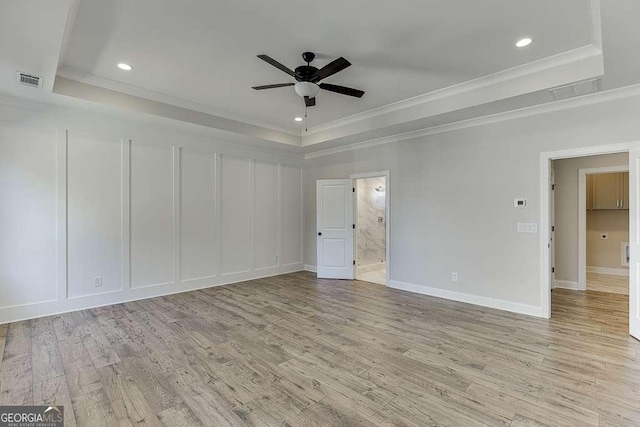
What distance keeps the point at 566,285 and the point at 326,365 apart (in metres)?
5.14

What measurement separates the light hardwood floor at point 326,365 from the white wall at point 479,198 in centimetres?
53

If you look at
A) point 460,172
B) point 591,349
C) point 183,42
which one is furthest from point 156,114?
point 591,349

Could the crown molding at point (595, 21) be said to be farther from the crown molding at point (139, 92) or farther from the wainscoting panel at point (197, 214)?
the wainscoting panel at point (197, 214)

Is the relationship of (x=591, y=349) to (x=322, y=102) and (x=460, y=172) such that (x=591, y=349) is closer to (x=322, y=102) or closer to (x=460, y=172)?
(x=460, y=172)

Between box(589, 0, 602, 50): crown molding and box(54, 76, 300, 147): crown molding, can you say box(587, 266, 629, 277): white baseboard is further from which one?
box(54, 76, 300, 147): crown molding

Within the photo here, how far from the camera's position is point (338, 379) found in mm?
2484

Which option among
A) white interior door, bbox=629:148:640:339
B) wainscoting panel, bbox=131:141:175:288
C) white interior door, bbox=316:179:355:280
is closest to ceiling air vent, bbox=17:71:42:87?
wainscoting panel, bbox=131:141:175:288

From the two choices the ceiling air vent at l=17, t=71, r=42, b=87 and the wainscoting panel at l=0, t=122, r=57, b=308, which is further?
the wainscoting panel at l=0, t=122, r=57, b=308

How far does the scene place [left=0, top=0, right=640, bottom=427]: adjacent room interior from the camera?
2.34m

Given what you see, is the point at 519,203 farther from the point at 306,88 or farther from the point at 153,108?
the point at 153,108

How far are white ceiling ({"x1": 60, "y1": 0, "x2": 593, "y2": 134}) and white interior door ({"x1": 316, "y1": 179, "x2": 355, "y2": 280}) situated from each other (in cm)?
259

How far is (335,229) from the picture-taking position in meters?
6.37

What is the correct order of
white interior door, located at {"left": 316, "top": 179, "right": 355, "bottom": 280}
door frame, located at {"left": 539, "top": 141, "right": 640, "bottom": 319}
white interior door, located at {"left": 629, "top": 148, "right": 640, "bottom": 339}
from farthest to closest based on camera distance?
white interior door, located at {"left": 316, "top": 179, "right": 355, "bottom": 280} < door frame, located at {"left": 539, "top": 141, "right": 640, "bottom": 319} < white interior door, located at {"left": 629, "top": 148, "right": 640, "bottom": 339}

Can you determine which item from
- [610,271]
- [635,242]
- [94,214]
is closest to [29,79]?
[94,214]
